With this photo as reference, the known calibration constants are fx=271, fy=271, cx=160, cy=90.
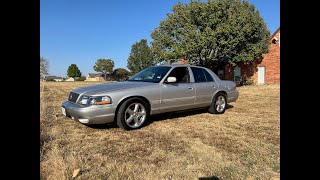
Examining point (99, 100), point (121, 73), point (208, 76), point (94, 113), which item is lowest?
point (94, 113)

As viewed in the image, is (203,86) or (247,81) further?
(247,81)

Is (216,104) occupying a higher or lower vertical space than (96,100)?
lower

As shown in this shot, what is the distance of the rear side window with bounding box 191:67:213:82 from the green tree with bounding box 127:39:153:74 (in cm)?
5126

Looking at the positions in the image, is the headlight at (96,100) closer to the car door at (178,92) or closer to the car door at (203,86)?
the car door at (178,92)

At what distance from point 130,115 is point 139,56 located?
182ft

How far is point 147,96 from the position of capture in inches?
231

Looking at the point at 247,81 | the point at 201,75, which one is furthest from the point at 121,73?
the point at 201,75

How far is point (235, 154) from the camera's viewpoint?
3916 millimetres

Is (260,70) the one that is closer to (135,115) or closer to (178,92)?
(178,92)

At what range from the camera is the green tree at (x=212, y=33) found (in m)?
23.1

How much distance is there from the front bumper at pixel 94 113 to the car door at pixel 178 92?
1329 mm

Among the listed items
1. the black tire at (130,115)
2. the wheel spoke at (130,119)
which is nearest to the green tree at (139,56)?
the black tire at (130,115)

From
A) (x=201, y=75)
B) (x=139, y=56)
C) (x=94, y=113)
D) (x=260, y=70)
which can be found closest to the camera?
(x=94, y=113)
